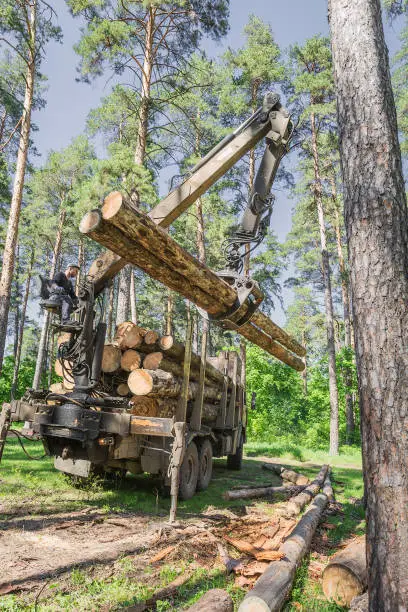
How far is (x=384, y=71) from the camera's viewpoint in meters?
3.08

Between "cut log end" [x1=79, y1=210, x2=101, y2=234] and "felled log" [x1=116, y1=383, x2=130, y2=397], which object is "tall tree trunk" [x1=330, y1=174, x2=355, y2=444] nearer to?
"felled log" [x1=116, y1=383, x2=130, y2=397]

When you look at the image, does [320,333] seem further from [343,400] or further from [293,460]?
[293,460]

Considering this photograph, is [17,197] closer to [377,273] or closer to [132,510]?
[132,510]

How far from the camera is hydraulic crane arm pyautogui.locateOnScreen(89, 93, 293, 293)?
5043 millimetres

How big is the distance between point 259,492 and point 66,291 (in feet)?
16.1

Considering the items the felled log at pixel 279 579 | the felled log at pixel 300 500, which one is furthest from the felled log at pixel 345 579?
the felled log at pixel 300 500

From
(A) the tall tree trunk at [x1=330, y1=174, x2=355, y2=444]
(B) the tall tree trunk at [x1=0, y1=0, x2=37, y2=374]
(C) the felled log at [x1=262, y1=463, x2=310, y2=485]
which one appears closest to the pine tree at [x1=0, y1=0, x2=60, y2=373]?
(B) the tall tree trunk at [x1=0, y1=0, x2=37, y2=374]

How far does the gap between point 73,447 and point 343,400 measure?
2130cm

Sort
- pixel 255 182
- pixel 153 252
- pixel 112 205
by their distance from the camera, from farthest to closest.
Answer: pixel 255 182 < pixel 153 252 < pixel 112 205

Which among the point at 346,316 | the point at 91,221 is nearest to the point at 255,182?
the point at 91,221

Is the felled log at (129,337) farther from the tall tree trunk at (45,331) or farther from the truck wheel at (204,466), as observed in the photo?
the tall tree trunk at (45,331)

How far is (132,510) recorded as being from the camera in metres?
5.79

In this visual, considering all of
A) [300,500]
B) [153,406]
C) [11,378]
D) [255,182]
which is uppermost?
[255,182]

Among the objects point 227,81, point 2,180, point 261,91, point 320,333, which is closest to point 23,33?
point 2,180
